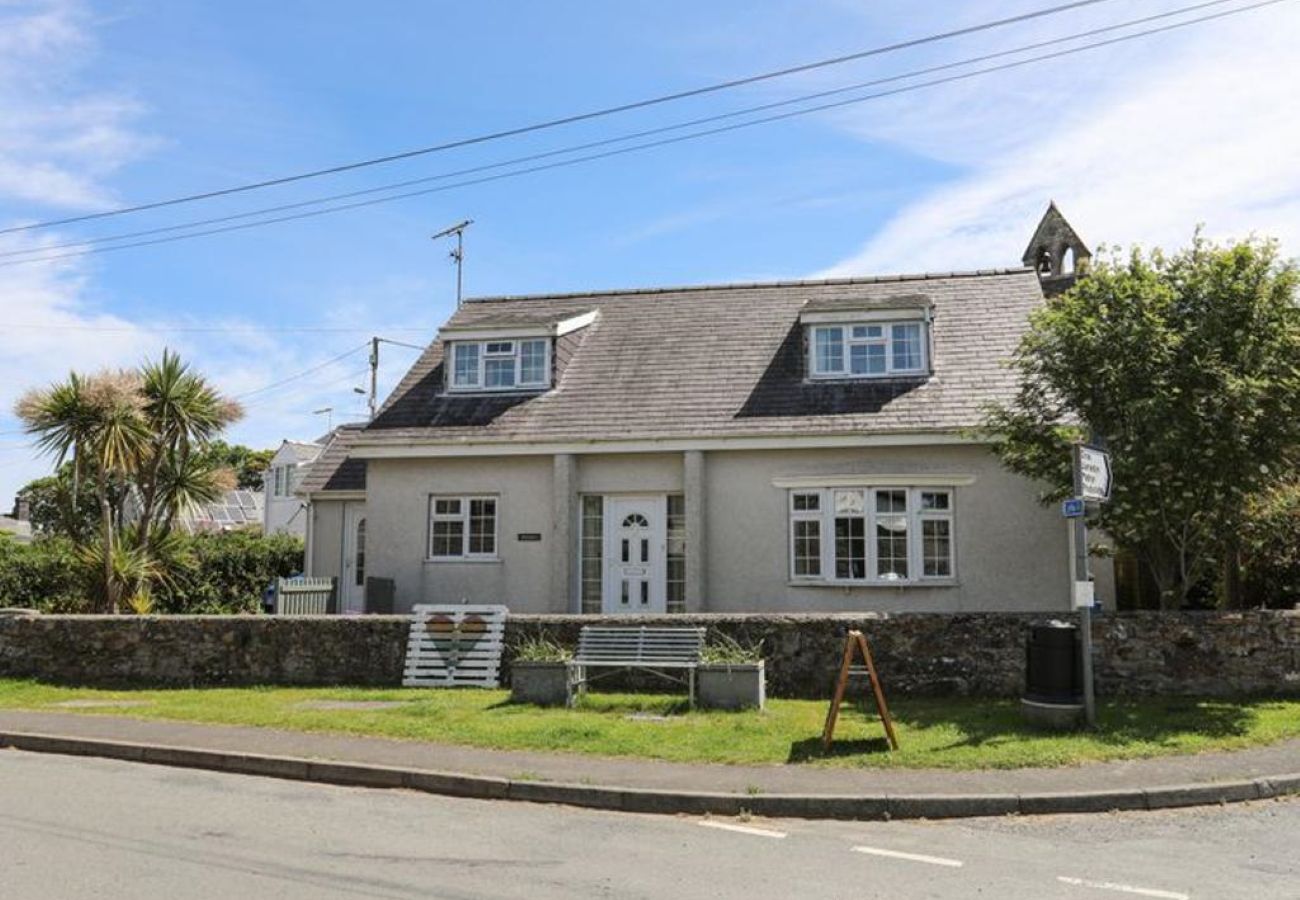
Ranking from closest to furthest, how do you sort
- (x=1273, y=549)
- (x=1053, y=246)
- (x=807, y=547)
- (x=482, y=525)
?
1. (x=1273, y=549)
2. (x=807, y=547)
3. (x=482, y=525)
4. (x=1053, y=246)

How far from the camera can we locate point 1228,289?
1288 cm

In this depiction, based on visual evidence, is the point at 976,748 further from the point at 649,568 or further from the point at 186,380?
the point at 186,380

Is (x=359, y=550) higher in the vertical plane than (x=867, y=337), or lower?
lower

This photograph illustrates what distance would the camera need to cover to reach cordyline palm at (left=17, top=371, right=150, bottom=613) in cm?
1894

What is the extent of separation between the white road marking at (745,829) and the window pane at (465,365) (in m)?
14.9

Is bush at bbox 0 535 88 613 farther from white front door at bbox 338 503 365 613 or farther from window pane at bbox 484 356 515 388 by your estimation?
window pane at bbox 484 356 515 388

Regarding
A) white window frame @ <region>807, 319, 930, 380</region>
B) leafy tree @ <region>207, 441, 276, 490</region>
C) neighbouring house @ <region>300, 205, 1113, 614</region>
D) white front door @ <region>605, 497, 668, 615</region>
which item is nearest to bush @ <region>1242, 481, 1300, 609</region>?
neighbouring house @ <region>300, 205, 1113, 614</region>

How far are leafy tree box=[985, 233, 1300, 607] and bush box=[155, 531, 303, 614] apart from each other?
16.8 meters

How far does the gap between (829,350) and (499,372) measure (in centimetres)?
674

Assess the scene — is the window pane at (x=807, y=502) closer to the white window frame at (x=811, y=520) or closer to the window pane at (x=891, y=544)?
the white window frame at (x=811, y=520)

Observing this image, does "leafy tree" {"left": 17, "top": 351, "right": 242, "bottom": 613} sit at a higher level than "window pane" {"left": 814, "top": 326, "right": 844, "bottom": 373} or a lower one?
lower

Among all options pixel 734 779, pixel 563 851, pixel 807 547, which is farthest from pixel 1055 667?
pixel 807 547

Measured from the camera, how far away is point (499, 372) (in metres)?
22.1

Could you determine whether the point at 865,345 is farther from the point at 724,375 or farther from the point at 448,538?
the point at 448,538
